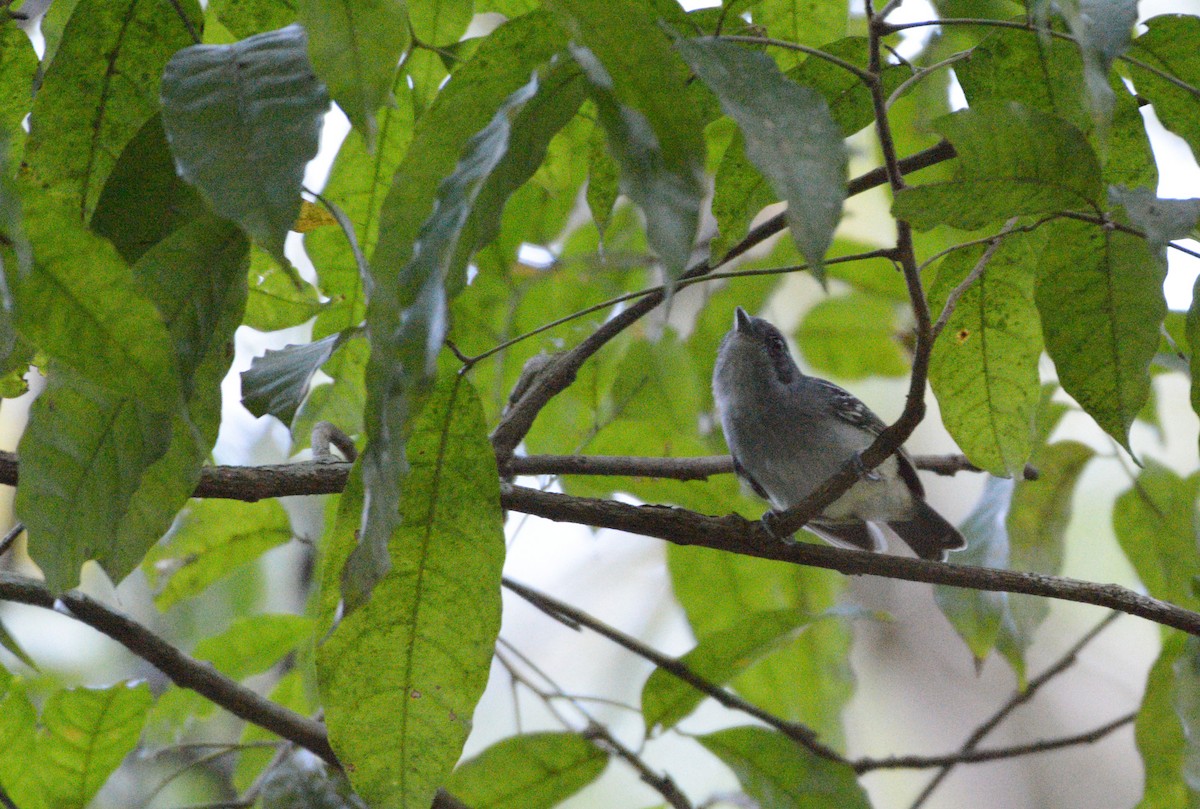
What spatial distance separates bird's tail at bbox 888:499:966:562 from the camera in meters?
3.81

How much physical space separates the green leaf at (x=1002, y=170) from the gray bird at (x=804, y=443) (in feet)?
6.44

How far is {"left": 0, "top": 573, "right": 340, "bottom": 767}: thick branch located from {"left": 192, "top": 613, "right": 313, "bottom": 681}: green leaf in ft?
1.60

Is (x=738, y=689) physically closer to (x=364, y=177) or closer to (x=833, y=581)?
(x=833, y=581)

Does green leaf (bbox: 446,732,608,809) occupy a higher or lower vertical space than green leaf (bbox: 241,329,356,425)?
lower

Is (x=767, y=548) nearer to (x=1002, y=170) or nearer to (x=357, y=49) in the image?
(x=1002, y=170)

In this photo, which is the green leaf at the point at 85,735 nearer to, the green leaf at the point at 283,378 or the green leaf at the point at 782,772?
the green leaf at the point at 283,378

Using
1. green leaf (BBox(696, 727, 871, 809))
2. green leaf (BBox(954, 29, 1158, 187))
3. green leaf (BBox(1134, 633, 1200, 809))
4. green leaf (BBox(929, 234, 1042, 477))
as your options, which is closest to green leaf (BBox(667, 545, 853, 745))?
green leaf (BBox(696, 727, 871, 809))

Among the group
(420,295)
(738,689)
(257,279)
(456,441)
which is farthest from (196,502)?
Answer: (420,295)

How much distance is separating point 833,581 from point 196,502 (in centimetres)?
182

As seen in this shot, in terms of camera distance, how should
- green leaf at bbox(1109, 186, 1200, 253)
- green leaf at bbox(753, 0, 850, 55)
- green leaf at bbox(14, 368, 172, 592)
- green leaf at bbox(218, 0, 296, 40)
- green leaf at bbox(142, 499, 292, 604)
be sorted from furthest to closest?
green leaf at bbox(142, 499, 292, 604)
green leaf at bbox(753, 0, 850, 55)
green leaf at bbox(218, 0, 296, 40)
green leaf at bbox(14, 368, 172, 592)
green leaf at bbox(1109, 186, 1200, 253)

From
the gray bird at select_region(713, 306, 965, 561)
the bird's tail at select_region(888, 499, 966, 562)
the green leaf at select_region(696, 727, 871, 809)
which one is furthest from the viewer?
the bird's tail at select_region(888, 499, 966, 562)

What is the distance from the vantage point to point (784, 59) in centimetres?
182

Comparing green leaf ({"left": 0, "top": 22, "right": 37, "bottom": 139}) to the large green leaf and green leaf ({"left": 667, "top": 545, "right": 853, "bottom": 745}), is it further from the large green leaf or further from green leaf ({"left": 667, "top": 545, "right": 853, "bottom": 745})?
green leaf ({"left": 667, "top": 545, "right": 853, "bottom": 745})

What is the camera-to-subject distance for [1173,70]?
1.62 meters
